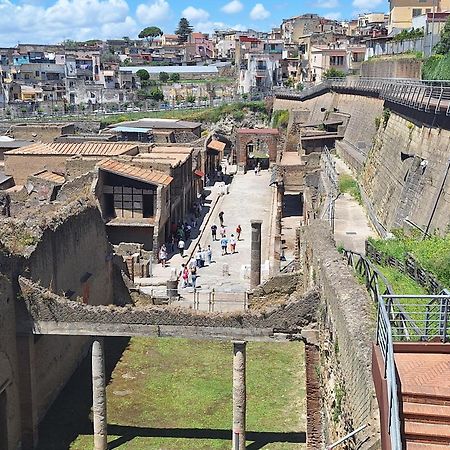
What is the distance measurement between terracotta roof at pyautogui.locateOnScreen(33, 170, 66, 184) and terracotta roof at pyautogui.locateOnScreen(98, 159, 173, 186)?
10.3 ft

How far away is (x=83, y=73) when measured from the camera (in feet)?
372

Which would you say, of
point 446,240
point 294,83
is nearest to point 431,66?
point 446,240

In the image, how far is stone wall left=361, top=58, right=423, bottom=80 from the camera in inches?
1828

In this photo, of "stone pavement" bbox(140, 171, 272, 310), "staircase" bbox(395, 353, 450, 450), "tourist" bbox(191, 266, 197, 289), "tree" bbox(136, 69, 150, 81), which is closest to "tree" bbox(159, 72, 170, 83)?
"tree" bbox(136, 69, 150, 81)

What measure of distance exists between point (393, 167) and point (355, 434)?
2256 centimetres

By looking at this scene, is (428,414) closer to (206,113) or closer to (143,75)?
(206,113)

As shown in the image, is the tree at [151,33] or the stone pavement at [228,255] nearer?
the stone pavement at [228,255]

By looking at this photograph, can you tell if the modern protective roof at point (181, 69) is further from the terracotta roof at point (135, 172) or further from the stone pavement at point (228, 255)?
the terracotta roof at point (135, 172)

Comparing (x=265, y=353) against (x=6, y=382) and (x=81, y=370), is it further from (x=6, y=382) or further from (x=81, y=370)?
(x=6, y=382)

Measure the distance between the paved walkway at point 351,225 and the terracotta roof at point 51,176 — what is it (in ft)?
46.1

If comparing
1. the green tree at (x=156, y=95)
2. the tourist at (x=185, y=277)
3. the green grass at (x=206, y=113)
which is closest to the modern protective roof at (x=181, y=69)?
the green tree at (x=156, y=95)

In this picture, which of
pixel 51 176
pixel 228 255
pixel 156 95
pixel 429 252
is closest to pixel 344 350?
pixel 429 252

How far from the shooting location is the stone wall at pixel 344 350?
816 centimetres

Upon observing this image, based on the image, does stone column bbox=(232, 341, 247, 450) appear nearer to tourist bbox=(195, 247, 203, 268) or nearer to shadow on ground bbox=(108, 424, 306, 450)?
shadow on ground bbox=(108, 424, 306, 450)
